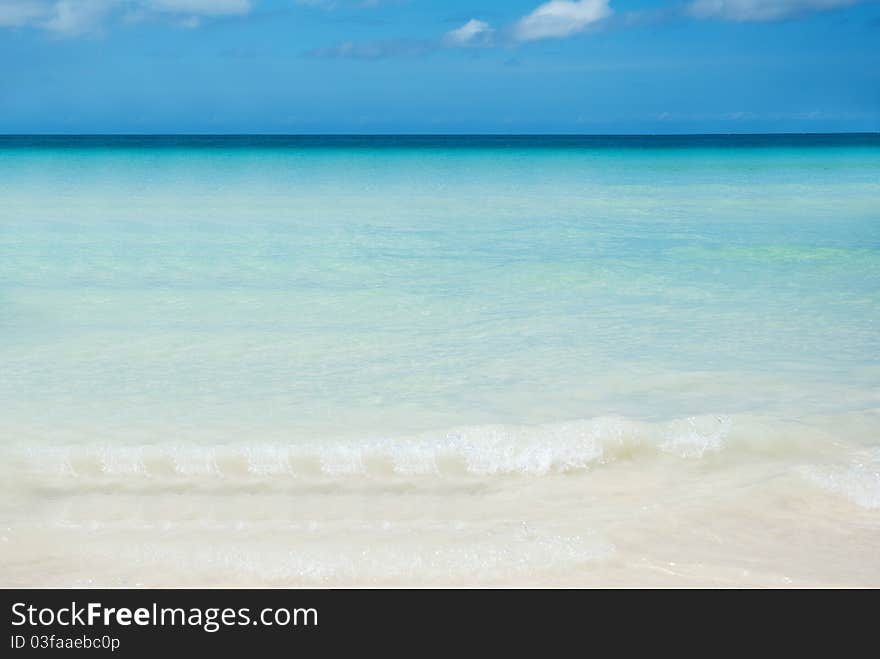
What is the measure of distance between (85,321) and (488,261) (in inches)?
168

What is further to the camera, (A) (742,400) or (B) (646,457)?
(A) (742,400)

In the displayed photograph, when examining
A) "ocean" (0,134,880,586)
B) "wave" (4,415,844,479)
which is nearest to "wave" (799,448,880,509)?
"ocean" (0,134,880,586)

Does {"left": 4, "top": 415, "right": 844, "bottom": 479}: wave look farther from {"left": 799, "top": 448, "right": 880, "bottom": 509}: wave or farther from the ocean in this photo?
{"left": 799, "top": 448, "right": 880, "bottom": 509}: wave

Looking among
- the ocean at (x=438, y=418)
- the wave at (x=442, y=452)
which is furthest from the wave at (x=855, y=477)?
the wave at (x=442, y=452)

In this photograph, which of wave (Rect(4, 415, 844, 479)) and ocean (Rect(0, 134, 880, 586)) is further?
wave (Rect(4, 415, 844, 479))

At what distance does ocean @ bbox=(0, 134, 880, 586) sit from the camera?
294 cm

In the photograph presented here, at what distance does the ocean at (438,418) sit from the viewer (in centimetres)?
294

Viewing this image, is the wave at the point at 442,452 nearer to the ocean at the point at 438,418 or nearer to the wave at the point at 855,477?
the ocean at the point at 438,418

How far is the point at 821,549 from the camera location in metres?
2.96

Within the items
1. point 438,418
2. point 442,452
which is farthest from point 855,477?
point 438,418

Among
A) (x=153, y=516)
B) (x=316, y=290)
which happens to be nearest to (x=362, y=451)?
(x=153, y=516)

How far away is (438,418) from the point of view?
4195mm

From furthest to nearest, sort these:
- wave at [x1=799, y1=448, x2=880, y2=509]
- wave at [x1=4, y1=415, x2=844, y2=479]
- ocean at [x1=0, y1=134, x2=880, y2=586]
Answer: wave at [x1=4, y1=415, x2=844, y2=479], wave at [x1=799, y1=448, x2=880, y2=509], ocean at [x1=0, y1=134, x2=880, y2=586]
